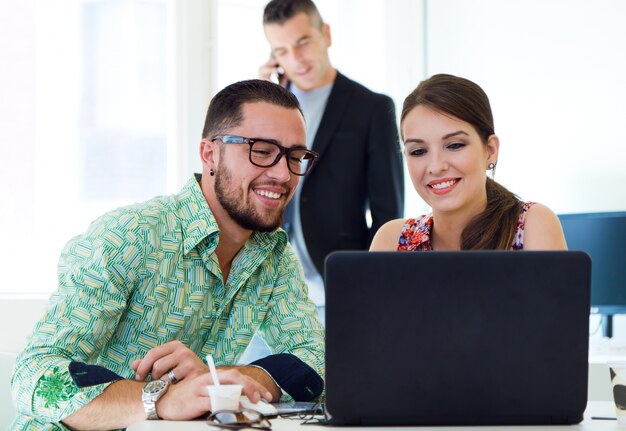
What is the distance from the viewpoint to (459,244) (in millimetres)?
2254

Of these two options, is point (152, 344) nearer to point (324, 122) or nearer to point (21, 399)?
point (21, 399)

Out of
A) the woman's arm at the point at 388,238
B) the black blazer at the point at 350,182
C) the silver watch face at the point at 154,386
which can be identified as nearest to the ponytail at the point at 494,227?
the woman's arm at the point at 388,238

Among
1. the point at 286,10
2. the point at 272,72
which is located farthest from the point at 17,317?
the point at 286,10

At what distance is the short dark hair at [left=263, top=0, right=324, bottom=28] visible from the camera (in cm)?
337

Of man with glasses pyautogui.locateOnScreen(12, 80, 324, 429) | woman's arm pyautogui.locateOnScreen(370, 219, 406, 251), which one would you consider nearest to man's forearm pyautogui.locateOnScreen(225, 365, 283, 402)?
man with glasses pyautogui.locateOnScreen(12, 80, 324, 429)

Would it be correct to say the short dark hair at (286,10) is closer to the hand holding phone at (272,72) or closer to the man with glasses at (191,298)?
the hand holding phone at (272,72)

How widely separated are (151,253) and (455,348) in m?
0.79

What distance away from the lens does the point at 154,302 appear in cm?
183

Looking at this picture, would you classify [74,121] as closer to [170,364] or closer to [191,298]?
[191,298]

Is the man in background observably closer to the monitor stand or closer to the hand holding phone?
the hand holding phone

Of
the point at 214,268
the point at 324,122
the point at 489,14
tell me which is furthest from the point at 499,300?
the point at 489,14

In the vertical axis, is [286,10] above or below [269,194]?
above

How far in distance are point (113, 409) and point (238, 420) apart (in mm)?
303

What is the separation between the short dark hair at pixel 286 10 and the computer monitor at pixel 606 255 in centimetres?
140
